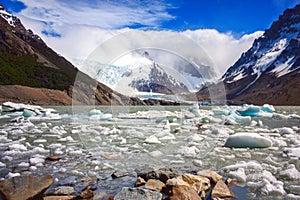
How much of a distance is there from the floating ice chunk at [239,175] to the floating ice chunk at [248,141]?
3.38 meters

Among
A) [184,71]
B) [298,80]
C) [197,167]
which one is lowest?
[197,167]

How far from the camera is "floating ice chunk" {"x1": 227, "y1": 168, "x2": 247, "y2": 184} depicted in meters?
5.14

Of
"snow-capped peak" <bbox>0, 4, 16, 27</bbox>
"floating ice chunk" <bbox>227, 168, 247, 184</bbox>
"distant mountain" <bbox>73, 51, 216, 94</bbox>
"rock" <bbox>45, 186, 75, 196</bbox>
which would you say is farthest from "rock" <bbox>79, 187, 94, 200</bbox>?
"snow-capped peak" <bbox>0, 4, 16, 27</bbox>

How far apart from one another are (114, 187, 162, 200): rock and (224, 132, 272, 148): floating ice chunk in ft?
18.5

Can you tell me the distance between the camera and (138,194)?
153 inches

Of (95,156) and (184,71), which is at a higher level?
(184,71)

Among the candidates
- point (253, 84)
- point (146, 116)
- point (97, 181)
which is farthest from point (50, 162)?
point (253, 84)

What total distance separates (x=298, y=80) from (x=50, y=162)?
13085cm

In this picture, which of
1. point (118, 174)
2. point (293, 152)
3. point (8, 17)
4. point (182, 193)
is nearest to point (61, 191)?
point (118, 174)

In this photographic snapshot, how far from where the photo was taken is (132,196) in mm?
3840

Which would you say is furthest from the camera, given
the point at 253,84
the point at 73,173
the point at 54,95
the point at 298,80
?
the point at 253,84

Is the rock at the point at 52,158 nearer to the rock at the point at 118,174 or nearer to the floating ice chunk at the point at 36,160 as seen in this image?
the floating ice chunk at the point at 36,160

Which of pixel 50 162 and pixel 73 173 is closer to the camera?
pixel 73 173

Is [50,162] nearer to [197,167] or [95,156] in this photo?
[95,156]
